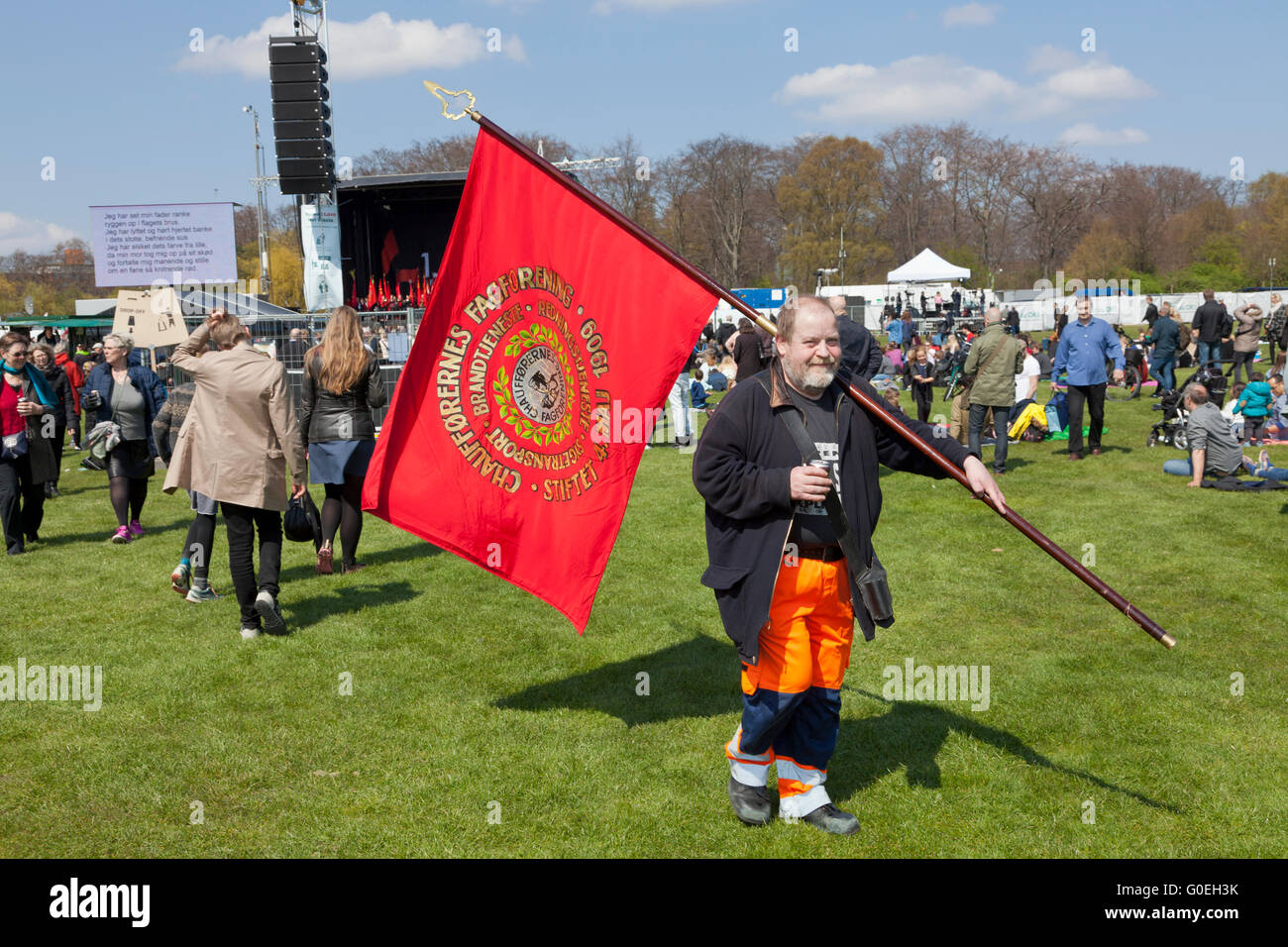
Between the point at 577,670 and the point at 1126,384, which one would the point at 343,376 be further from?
the point at 1126,384

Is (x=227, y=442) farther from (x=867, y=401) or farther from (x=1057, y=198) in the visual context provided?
(x=1057, y=198)

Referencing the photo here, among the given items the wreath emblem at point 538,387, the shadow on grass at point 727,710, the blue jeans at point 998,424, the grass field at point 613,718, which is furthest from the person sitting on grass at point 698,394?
the wreath emblem at point 538,387

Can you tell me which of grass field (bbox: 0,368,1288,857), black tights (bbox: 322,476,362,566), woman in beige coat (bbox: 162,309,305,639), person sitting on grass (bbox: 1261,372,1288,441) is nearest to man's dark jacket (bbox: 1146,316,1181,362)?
person sitting on grass (bbox: 1261,372,1288,441)

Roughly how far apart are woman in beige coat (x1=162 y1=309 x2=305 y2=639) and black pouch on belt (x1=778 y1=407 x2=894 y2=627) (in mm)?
3989

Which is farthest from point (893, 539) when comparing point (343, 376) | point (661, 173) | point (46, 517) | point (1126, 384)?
point (661, 173)

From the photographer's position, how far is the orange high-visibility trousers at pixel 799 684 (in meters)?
4.28

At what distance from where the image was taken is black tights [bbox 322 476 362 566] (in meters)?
8.73

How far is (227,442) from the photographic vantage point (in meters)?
6.99

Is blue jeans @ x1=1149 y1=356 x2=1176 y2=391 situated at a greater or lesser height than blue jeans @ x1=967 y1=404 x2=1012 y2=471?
greater

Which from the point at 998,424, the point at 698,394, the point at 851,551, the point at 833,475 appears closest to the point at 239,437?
the point at 833,475

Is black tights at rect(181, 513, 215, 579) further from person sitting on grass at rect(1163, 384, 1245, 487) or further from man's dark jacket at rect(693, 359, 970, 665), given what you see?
person sitting on grass at rect(1163, 384, 1245, 487)

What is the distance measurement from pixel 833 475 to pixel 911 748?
1.78 metres

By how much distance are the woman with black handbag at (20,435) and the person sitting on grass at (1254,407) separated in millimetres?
13978
